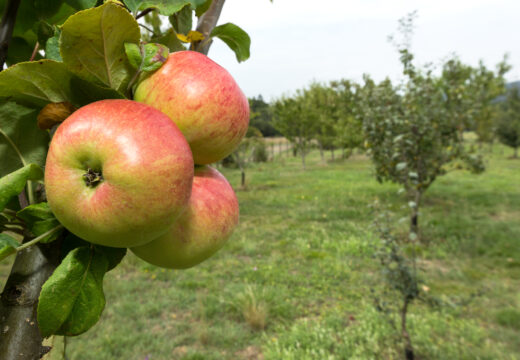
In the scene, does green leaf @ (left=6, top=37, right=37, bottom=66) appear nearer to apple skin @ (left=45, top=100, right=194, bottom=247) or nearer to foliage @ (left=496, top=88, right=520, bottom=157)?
apple skin @ (left=45, top=100, right=194, bottom=247)

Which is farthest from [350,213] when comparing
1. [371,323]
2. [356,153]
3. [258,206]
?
[356,153]

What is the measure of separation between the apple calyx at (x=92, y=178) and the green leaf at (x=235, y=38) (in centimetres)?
36

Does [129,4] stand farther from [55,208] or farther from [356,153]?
[356,153]

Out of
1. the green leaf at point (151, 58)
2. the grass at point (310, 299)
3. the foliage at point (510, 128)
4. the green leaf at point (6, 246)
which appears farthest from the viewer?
the foliage at point (510, 128)

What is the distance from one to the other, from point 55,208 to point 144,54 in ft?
0.72

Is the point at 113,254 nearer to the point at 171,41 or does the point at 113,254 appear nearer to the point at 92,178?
the point at 92,178

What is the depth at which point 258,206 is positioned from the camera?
28.1ft

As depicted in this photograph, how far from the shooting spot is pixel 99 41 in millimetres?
400

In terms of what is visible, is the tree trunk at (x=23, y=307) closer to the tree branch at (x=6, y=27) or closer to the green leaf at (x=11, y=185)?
the green leaf at (x=11, y=185)

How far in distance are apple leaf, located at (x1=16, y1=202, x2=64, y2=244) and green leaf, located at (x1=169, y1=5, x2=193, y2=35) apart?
14.2 inches

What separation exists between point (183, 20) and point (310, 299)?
3.81 metres

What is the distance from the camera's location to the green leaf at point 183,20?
1.92ft

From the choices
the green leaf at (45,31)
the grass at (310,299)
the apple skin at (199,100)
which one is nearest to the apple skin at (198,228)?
the apple skin at (199,100)

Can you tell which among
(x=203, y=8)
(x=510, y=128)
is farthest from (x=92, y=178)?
(x=510, y=128)
